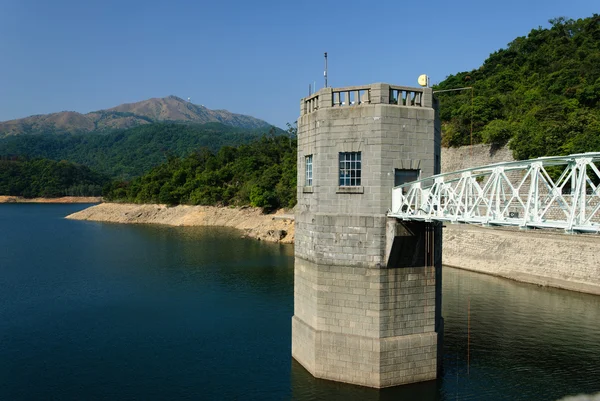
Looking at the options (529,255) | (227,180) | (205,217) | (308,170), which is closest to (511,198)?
(308,170)

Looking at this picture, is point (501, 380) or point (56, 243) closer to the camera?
point (501, 380)

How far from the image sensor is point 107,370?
2383 centimetres

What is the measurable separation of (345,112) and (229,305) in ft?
64.9

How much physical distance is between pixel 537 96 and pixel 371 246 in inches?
2357

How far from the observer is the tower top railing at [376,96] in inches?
811

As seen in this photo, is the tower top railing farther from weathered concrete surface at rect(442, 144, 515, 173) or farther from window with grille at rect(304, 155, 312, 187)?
weathered concrete surface at rect(442, 144, 515, 173)

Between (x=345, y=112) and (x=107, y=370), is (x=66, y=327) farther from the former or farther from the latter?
(x=345, y=112)

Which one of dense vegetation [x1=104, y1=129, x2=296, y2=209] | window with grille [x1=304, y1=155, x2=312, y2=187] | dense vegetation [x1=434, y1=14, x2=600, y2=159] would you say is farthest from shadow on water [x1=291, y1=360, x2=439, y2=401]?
dense vegetation [x1=104, y1=129, x2=296, y2=209]

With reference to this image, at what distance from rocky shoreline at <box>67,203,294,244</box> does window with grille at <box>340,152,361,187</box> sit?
48.1m

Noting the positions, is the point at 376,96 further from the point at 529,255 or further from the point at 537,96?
the point at 537,96

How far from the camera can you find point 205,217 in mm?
97812

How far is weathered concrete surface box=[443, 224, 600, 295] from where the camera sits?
38.2 metres

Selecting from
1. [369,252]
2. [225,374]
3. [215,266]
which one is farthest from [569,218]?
[215,266]

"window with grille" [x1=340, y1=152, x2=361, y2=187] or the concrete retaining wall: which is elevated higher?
"window with grille" [x1=340, y1=152, x2=361, y2=187]
